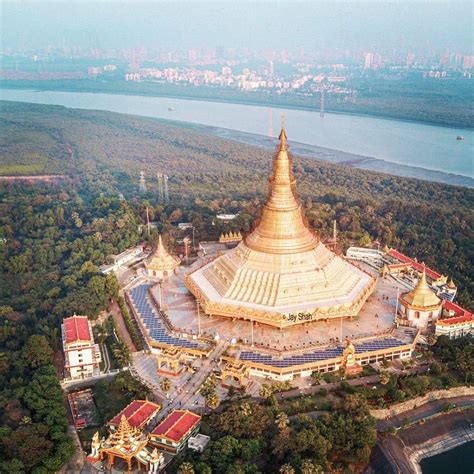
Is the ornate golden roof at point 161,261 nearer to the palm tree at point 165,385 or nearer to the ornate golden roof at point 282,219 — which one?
the ornate golden roof at point 282,219

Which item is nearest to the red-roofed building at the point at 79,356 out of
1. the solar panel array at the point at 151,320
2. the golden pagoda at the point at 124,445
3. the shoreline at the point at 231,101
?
the solar panel array at the point at 151,320

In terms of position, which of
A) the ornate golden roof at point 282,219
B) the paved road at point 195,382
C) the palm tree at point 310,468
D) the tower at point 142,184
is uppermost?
the ornate golden roof at point 282,219

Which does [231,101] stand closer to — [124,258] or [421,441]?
[124,258]

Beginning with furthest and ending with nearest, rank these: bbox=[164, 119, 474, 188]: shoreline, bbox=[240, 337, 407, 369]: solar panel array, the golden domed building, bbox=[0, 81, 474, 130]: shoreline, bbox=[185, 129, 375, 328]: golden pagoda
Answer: bbox=[0, 81, 474, 130]: shoreline
bbox=[164, 119, 474, 188]: shoreline
the golden domed building
bbox=[185, 129, 375, 328]: golden pagoda
bbox=[240, 337, 407, 369]: solar panel array

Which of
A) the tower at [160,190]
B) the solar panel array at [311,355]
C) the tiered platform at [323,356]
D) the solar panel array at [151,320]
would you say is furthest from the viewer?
the tower at [160,190]

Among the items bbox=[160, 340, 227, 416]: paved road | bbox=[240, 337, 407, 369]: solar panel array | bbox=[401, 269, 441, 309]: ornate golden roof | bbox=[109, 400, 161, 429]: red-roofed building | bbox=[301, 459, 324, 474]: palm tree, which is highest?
bbox=[401, 269, 441, 309]: ornate golden roof

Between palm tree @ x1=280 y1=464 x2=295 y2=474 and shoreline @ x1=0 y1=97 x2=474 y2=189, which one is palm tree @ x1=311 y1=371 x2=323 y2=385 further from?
shoreline @ x1=0 y1=97 x2=474 y2=189

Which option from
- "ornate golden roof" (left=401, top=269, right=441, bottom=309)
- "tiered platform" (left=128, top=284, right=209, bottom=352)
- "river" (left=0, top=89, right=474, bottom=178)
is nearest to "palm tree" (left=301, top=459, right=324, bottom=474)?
"tiered platform" (left=128, top=284, right=209, bottom=352)
